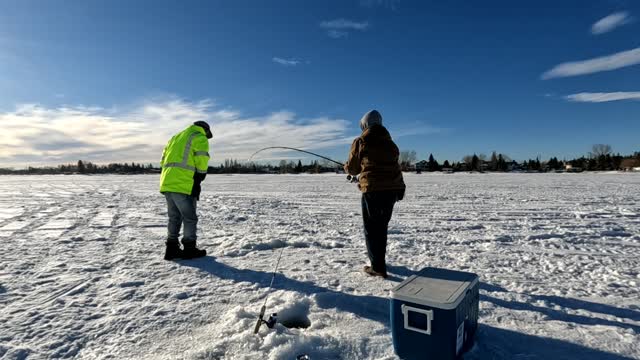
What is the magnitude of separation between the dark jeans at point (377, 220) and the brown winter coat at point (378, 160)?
3.9 inches

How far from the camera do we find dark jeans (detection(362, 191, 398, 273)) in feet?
13.7

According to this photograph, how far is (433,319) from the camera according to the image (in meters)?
2.25

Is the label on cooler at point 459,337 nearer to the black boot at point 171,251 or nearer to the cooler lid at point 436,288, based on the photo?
the cooler lid at point 436,288

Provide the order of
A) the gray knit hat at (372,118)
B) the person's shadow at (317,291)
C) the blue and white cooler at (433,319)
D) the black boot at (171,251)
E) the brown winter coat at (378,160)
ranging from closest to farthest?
the blue and white cooler at (433,319), the person's shadow at (317,291), the brown winter coat at (378,160), the gray knit hat at (372,118), the black boot at (171,251)

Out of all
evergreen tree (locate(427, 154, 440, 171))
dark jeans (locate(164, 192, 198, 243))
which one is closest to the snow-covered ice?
dark jeans (locate(164, 192, 198, 243))

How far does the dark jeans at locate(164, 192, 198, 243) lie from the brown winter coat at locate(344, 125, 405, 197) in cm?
253

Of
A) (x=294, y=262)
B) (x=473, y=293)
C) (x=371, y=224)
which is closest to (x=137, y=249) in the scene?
(x=294, y=262)

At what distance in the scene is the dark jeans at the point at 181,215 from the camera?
4.96 metres

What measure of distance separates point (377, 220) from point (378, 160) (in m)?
0.73

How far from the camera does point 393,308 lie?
7.92 ft

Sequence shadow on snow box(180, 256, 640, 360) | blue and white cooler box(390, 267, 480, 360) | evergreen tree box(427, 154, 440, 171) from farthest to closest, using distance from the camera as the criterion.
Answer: evergreen tree box(427, 154, 440, 171) < shadow on snow box(180, 256, 640, 360) < blue and white cooler box(390, 267, 480, 360)

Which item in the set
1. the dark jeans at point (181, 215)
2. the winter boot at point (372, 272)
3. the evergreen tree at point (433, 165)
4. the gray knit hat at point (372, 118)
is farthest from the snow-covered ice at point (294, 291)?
the evergreen tree at point (433, 165)

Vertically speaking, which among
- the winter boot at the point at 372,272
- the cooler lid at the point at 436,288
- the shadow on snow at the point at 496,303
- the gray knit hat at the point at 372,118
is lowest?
the shadow on snow at the point at 496,303

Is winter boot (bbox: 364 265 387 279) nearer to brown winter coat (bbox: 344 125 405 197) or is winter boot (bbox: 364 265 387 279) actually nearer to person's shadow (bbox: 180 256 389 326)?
person's shadow (bbox: 180 256 389 326)
